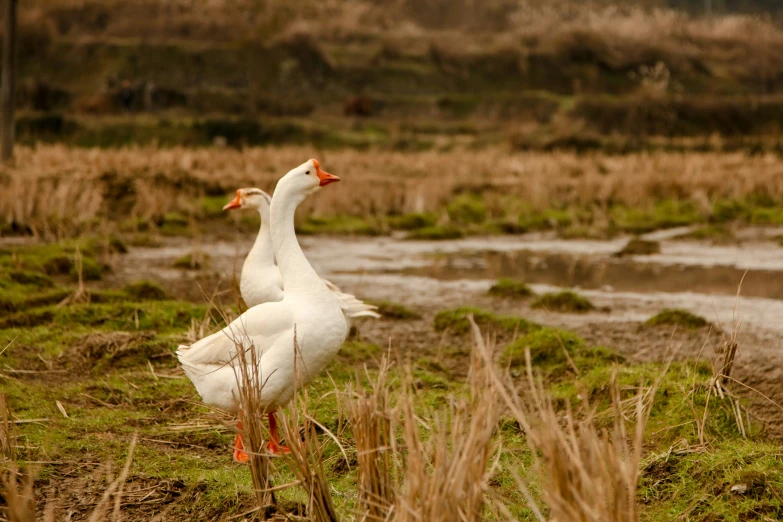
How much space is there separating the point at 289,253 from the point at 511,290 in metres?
5.58

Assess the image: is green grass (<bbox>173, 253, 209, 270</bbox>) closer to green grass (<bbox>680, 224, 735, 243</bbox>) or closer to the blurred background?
green grass (<bbox>680, 224, 735, 243</bbox>)

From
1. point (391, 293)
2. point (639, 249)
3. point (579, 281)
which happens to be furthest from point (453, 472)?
point (639, 249)

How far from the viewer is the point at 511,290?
34.3ft

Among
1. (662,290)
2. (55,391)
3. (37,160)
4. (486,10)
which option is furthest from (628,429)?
(486,10)

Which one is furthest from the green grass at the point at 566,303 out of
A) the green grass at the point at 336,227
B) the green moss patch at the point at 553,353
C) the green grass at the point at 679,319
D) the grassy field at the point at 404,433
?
the green grass at the point at 336,227

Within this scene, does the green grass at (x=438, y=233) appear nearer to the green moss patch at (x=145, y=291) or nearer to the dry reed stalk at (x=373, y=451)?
the green moss patch at (x=145, y=291)

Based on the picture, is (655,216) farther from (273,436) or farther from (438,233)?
(273,436)

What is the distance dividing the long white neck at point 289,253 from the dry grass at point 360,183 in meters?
8.52

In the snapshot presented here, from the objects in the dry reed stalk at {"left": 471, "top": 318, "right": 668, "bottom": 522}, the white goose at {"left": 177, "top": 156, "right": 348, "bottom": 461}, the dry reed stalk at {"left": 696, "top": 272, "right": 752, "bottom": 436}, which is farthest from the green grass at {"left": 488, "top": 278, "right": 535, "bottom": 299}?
the dry reed stalk at {"left": 471, "top": 318, "right": 668, "bottom": 522}

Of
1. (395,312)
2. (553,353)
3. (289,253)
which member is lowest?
(395,312)

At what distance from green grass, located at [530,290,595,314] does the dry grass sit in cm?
735

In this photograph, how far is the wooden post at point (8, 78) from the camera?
55.7 ft

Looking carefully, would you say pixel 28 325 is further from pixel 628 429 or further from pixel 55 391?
pixel 628 429

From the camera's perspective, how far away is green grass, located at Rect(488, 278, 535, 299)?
1041 centimetres
